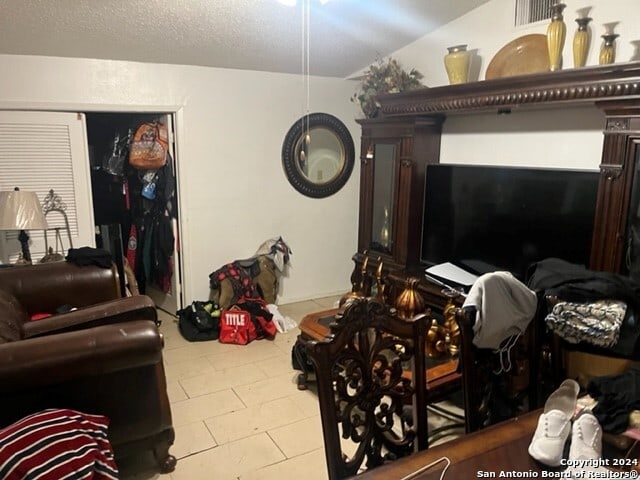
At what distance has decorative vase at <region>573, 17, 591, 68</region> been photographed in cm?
266

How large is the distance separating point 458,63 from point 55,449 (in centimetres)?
318

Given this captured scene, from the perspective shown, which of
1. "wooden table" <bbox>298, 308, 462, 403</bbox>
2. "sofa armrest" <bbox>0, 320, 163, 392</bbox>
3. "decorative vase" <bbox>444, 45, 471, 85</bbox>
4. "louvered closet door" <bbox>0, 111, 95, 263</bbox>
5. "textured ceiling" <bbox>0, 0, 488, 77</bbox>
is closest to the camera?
"sofa armrest" <bbox>0, 320, 163, 392</bbox>

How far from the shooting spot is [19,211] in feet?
9.76

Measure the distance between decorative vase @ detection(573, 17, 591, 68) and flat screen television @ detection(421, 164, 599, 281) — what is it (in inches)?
24.6

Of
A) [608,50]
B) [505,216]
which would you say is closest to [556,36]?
[608,50]

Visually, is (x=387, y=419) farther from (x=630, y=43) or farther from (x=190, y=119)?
(x=190, y=119)

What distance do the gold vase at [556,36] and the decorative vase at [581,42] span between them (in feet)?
0.24

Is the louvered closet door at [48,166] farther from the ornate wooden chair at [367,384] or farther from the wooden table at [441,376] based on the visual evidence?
the ornate wooden chair at [367,384]

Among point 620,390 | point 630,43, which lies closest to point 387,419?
point 620,390

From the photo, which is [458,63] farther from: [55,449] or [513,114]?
[55,449]

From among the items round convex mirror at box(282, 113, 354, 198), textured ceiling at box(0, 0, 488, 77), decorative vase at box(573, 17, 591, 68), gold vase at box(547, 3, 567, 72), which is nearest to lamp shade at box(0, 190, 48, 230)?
textured ceiling at box(0, 0, 488, 77)

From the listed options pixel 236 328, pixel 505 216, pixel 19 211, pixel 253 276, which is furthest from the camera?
pixel 253 276

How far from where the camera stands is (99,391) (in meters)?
2.00

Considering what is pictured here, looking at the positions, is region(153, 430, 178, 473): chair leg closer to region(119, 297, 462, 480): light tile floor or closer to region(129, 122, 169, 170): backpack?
region(119, 297, 462, 480): light tile floor
